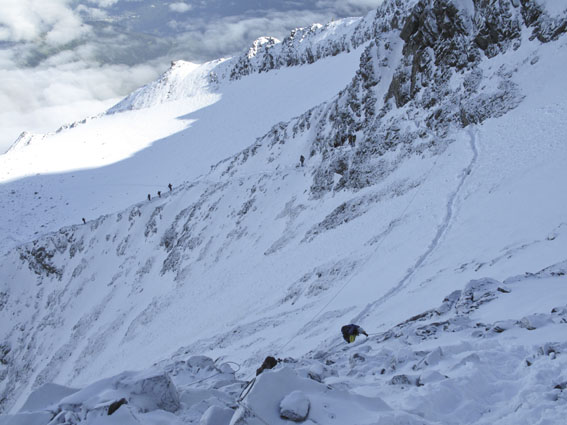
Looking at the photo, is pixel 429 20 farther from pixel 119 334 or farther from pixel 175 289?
pixel 119 334

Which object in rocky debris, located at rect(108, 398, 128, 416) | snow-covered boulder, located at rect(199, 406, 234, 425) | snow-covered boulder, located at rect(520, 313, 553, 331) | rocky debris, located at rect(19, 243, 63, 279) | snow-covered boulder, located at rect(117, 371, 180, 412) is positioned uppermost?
rocky debris, located at rect(108, 398, 128, 416)

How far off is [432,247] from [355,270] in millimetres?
3985

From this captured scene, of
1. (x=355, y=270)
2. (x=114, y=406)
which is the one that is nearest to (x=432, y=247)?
(x=355, y=270)

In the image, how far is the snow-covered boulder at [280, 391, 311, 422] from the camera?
19.5ft

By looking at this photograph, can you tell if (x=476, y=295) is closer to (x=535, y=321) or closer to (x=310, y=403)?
(x=535, y=321)

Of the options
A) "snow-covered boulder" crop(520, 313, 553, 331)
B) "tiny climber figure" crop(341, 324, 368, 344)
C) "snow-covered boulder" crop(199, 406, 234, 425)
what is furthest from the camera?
"tiny climber figure" crop(341, 324, 368, 344)

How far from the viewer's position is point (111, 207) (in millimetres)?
71625

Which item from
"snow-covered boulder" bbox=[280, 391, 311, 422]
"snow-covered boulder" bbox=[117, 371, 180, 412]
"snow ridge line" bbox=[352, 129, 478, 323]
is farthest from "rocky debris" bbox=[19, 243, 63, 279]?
"snow-covered boulder" bbox=[280, 391, 311, 422]

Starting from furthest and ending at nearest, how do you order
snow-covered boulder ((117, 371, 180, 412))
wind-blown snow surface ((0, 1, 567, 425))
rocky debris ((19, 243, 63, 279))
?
rocky debris ((19, 243, 63, 279))
snow-covered boulder ((117, 371, 180, 412))
wind-blown snow surface ((0, 1, 567, 425))

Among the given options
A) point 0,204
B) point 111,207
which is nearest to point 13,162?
point 0,204

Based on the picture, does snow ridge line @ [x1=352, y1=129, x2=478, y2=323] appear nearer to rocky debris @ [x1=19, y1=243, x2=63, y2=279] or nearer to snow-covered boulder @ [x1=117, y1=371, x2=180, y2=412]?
snow-covered boulder @ [x1=117, y1=371, x2=180, y2=412]

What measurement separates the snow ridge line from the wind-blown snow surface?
0.09 meters

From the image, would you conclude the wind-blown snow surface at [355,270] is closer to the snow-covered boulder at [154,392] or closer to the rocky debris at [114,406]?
the snow-covered boulder at [154,392]

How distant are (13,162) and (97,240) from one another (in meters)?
67.8
